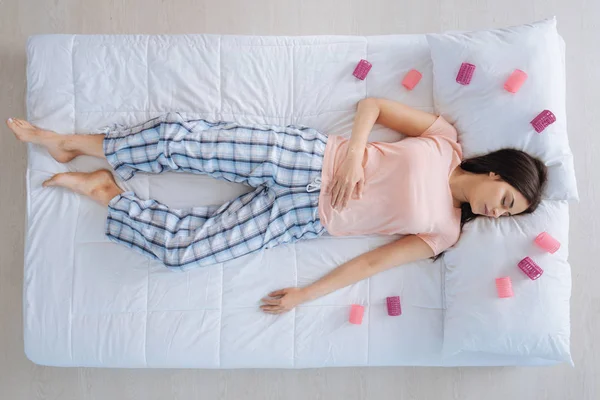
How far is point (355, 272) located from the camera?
1.60 meters

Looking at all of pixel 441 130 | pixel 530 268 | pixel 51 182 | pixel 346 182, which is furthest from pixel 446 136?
pixel 51 182

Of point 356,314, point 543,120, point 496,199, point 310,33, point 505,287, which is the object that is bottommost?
point 356,314

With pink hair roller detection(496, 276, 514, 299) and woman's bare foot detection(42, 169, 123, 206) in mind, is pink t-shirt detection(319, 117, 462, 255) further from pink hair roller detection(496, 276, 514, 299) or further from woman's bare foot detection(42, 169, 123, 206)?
woman's bare foot detection(42, 169, 123, 206)

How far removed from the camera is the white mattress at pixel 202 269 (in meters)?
1.61

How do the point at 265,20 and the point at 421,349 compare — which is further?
the point at 265,20

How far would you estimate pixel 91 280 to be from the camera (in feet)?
5.29

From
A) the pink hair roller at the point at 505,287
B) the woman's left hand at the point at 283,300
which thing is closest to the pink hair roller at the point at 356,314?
the woman's left hand at the point at 283,300

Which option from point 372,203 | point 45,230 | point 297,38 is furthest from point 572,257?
point 45,230

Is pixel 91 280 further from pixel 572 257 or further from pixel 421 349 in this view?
pixel 572 257

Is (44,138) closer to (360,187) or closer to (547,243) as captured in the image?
(360,187)

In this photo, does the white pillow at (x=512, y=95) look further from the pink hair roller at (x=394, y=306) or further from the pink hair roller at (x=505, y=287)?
the pink hair roller at (x=394, y=306)

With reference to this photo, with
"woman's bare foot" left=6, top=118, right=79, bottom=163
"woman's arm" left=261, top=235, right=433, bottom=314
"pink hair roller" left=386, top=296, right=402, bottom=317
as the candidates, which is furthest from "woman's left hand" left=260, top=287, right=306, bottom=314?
"woman's bare foot" left=6, top=118, right=79, bottom=163

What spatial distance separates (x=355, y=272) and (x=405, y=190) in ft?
1.04

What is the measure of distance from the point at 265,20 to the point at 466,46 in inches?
30.9
